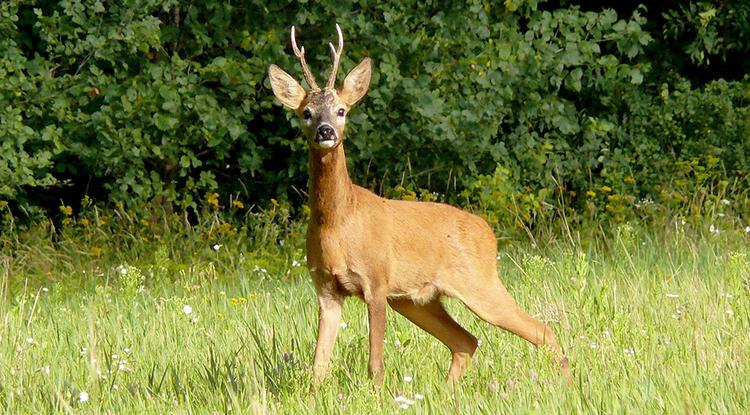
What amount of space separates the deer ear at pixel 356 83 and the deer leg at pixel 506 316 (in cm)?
98

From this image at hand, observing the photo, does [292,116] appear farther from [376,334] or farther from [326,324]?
[376,334]

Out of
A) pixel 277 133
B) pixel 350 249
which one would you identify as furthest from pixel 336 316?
pixel 277 133

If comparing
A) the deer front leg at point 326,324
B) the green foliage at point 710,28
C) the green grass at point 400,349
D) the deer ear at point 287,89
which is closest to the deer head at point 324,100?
the deer ear at point 287,89

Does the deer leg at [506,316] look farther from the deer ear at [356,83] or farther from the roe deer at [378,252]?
the deer ear at [356,83]

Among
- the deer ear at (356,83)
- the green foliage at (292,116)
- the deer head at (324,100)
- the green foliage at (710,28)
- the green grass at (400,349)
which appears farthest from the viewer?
the green foliage at (710,28)

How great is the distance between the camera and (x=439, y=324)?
20.1 ft

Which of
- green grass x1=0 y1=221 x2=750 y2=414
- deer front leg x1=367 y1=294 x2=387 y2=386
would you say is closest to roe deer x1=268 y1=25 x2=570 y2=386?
deer front leg x1=367 y1=294 x2=387 y2=386

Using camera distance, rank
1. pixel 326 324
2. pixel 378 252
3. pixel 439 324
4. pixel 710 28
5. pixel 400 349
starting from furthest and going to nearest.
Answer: pixel 710 28 → pixel 439 324 → pixel 400 349 → pixel 378 252 → pixel 326 324

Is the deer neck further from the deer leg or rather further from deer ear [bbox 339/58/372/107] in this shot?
the deer leg

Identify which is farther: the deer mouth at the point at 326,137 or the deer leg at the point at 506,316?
the deer leg at the point at 506,316

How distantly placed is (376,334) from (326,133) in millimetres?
809

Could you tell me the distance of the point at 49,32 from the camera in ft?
32.6

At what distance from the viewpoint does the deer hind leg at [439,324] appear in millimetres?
6074

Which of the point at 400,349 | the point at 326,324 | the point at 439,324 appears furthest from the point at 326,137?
the point at 439,324
